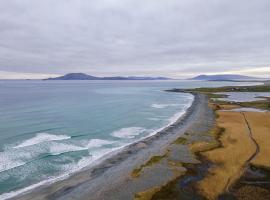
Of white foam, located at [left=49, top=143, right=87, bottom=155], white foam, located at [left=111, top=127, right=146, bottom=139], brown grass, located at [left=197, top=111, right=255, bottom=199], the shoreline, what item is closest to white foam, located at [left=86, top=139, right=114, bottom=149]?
white foam, located at [left=49, top=143, right=87, bottom=155]

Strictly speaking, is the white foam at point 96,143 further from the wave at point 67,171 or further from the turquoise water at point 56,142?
the wave at point 67,171

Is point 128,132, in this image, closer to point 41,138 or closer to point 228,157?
point 41,138

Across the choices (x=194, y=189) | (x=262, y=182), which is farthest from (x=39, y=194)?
(x=262, y=182)

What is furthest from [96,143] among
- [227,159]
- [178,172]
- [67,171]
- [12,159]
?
[227,159]

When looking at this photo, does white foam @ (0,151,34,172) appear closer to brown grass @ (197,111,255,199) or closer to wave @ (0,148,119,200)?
wave @ (0,148,119,200)

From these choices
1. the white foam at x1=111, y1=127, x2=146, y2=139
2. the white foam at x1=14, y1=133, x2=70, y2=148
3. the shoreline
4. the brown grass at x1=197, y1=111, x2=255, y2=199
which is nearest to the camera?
the shoreline

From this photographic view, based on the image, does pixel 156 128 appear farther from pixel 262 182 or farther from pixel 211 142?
pixel 262 182

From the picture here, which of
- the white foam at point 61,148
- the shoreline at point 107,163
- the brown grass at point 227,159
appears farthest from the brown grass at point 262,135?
the white foam at point 61,148
